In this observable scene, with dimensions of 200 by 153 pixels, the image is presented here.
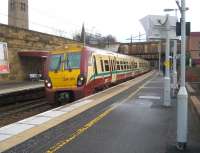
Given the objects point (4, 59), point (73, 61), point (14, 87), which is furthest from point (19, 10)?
point (73, 61)

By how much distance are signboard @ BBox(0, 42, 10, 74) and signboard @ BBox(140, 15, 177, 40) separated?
803 inches

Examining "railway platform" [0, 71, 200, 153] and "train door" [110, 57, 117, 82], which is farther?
"train door" [110, 57, 117, 82]

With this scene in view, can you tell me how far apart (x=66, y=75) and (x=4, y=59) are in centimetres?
1492

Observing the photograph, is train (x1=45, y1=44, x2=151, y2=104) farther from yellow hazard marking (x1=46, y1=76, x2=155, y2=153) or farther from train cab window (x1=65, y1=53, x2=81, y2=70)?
yellow hazard marking (x1=46, y1=76, x2=155, y2=153)

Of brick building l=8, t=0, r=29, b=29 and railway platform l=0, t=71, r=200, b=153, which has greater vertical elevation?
brick building l=8, t=0, r=29, b=29

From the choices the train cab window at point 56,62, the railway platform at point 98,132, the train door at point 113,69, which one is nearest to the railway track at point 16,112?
the train cab window at point 56,62

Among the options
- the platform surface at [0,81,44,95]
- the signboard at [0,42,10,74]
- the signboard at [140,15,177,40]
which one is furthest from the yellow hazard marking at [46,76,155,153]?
the signboard at [0,42,10,74]

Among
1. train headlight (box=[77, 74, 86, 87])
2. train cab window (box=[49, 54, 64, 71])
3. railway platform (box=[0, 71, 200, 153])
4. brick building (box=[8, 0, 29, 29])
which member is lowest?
railway platform (box=[0, 71, 200, 153])

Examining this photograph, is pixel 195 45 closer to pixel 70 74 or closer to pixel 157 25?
pixel 70 74

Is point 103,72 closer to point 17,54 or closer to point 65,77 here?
point 65,77

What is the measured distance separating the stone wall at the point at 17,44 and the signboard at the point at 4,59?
0.49 meters

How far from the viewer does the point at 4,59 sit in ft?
106

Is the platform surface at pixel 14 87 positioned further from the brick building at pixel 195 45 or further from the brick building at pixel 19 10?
the brick building at pixel 195 45

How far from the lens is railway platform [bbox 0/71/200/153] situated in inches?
320
